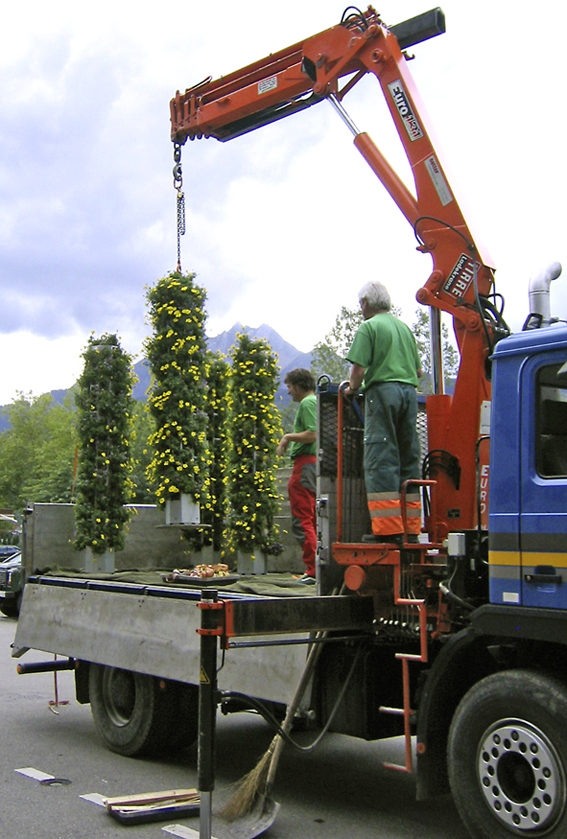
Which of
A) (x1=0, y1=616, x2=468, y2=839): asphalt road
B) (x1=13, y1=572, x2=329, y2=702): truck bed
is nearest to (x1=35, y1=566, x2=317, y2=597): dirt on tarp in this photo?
(x1=13, y1=572, x2=329, y2=702): truck bed

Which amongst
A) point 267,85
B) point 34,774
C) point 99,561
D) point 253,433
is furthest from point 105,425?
point 34,774

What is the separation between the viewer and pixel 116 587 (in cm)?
718

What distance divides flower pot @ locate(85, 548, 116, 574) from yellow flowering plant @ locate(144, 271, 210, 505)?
2174mm

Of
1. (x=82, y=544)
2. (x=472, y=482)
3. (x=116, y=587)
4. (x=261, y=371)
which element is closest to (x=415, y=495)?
(x=472, y=482)

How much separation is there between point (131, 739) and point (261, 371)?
626cm

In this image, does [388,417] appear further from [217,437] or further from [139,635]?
[217,437]

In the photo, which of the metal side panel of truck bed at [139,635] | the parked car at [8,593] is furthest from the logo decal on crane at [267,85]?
the parked car at [8,593]

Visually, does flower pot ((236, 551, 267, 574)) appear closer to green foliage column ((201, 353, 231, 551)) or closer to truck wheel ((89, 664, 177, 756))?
green foliage column ((201, 353, 231, 551))

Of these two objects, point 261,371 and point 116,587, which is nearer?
point 116,587

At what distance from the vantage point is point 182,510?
11.5 meters

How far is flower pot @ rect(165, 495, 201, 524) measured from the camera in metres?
11.5

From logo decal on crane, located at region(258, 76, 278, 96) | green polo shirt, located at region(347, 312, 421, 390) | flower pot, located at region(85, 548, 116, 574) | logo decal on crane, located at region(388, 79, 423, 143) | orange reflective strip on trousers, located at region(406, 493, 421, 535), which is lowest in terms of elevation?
flower pot, located at region(85, 548, 116, 574)

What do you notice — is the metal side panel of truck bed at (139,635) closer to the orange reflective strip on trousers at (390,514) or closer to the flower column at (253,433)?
the orange reflective strip on trousers at (390,514)

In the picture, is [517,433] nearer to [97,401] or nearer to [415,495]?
[415,495]
